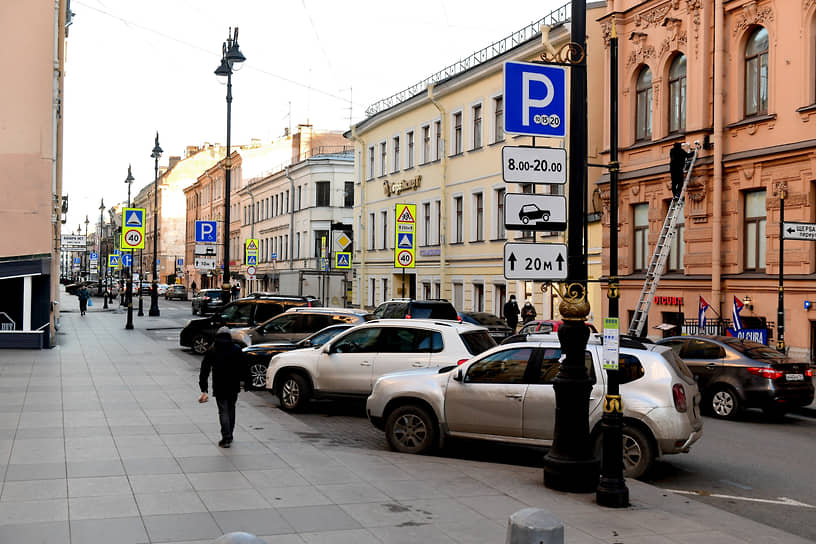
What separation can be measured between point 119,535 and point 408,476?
11.2 feet

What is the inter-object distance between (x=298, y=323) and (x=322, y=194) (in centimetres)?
4439

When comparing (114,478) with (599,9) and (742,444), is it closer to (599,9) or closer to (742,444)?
(742,444)

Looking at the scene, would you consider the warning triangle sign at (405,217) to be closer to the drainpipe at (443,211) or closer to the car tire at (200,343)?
the car tire at (200,343)

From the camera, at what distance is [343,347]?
14.9 m

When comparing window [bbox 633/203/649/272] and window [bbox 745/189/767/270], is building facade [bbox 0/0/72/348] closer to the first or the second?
window [bbox 633/203/649/272]

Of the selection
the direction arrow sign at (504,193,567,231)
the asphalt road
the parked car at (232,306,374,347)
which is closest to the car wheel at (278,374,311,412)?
the asphalt road

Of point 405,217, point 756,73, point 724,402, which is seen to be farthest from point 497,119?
point 724,402

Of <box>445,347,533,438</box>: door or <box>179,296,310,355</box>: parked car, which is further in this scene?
<box>179,296,310,355</box>: parked car

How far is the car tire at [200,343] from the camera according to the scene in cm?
2661

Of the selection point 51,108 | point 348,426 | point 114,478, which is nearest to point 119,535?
point 114,478

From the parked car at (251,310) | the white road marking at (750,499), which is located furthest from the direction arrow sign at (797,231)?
the parked car at (251,310)

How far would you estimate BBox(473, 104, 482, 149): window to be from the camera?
37938mm

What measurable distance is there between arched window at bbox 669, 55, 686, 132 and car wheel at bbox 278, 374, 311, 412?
1658 cm

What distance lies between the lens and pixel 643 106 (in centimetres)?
2903
